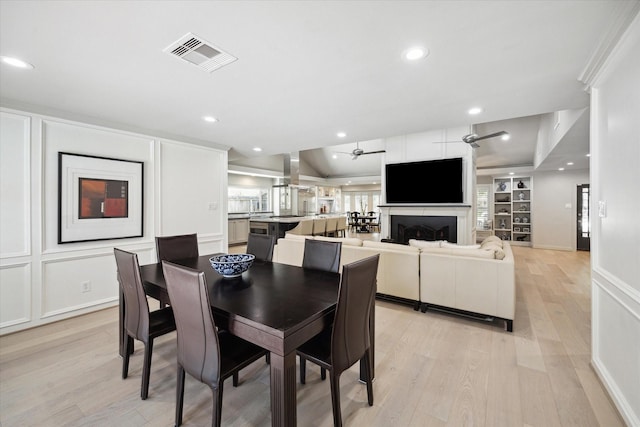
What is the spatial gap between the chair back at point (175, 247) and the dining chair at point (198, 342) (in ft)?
5.01

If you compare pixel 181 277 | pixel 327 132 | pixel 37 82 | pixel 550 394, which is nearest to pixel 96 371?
pixel 181 277

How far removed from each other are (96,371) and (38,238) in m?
1.74

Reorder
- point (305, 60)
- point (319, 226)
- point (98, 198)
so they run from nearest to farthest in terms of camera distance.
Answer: point (305, 60), point (98, 198), point (319, 226)

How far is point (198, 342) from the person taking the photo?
57.8 inches

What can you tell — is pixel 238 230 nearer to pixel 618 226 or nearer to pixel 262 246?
pixel 262 246

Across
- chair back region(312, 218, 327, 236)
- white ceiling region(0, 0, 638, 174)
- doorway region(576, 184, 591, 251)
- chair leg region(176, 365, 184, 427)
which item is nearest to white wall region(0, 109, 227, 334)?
white ceiling region(0, 0, 638, 174)

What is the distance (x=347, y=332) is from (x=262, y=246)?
1.66m

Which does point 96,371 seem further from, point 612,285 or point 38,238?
point 612,285

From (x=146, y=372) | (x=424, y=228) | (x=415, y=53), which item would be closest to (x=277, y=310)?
(x=146, y=372)

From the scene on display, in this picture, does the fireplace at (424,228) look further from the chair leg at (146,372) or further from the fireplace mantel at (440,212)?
the chair leg at (146,372)

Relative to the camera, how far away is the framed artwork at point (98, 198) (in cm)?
311

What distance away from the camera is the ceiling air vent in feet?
5.80

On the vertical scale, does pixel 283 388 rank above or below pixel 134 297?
below

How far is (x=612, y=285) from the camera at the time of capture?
1.80 metres
